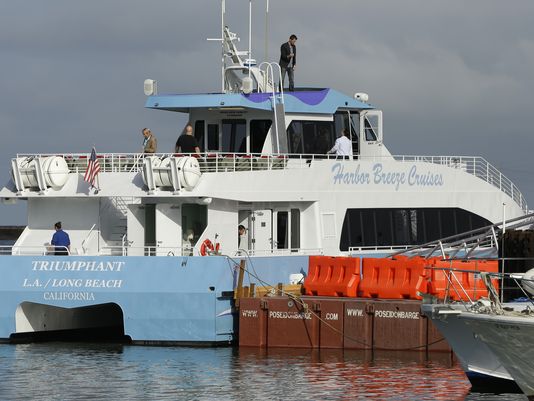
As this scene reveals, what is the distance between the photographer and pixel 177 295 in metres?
28.2

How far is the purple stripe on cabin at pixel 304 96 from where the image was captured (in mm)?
32219

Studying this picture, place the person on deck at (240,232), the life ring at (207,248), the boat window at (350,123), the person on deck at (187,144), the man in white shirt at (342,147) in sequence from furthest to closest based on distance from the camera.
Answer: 1. the boat window at (350,123)
2. the man in white shirt at (342,147)
3. the person on deck at (187,144)
4. the person on deck at (240,232)
5. the life ring at (207,248)

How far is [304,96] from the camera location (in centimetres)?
3281

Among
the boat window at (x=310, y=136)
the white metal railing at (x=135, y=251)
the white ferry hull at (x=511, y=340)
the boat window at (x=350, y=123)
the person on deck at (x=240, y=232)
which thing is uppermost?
the boat window at (x=350, y=123)

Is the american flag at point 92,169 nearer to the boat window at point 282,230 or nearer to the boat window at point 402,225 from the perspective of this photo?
the boat window at point 282,230

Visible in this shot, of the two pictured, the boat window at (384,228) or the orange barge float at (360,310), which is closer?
the orange barge float at (360,310)

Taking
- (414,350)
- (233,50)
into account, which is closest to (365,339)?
(414,350)

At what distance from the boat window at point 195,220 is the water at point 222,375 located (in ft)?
10.4

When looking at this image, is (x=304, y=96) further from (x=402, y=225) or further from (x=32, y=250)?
(x=32, y=250)

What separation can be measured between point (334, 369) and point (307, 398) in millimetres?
2892

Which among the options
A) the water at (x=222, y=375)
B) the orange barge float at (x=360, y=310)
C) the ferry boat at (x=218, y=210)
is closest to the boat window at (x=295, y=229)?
the ferry boat at (x=218, y=210)

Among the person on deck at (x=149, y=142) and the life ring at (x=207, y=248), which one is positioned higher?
the person on deck at (x=149, y=142)

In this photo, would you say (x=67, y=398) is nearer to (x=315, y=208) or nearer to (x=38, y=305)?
(x=38, y=305)

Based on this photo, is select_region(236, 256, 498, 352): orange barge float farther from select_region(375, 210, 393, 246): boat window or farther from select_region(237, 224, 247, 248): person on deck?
select_region(375, 210, 393, 246): boat window
